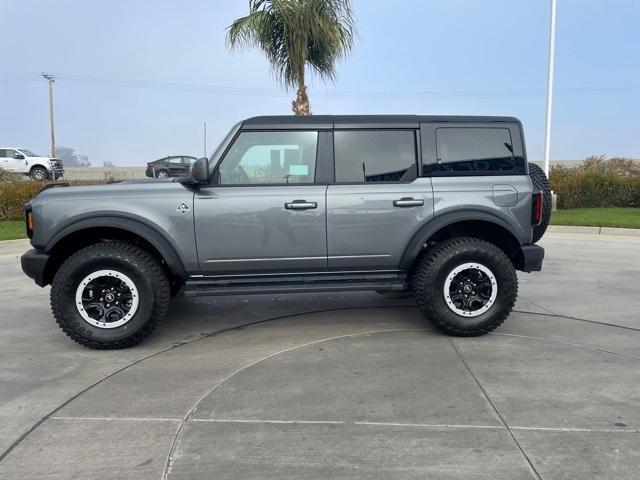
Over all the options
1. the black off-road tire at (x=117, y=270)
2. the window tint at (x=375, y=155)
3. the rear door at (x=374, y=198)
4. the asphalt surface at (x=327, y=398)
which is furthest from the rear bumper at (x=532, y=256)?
the black off-road tire at (x=117, y=270)

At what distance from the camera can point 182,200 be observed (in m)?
4.56

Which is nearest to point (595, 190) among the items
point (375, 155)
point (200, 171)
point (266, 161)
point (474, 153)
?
point (474, 153)

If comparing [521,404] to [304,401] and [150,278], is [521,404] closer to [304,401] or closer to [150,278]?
[304,401]

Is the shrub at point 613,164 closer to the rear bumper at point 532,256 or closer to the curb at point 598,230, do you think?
the curb at point 598,230

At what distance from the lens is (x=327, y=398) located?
3.62 meters

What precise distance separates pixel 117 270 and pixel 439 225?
2813 mm

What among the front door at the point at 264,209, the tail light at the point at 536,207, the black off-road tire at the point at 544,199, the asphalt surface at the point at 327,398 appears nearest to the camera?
the asphalt surface at the point at 327,398

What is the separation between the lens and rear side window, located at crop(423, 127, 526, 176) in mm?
4848

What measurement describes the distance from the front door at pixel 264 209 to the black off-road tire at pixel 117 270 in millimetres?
467

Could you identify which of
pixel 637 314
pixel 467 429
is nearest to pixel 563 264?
pixel 637 314

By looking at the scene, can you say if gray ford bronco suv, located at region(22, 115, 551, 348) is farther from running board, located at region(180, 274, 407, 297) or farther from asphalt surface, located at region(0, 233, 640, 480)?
asphalt surface, located at region(0, 233, 640, 480)

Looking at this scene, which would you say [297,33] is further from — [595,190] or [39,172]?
[39,172]

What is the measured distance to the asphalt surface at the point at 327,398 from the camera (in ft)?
9.29

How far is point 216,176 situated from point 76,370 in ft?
6.36
